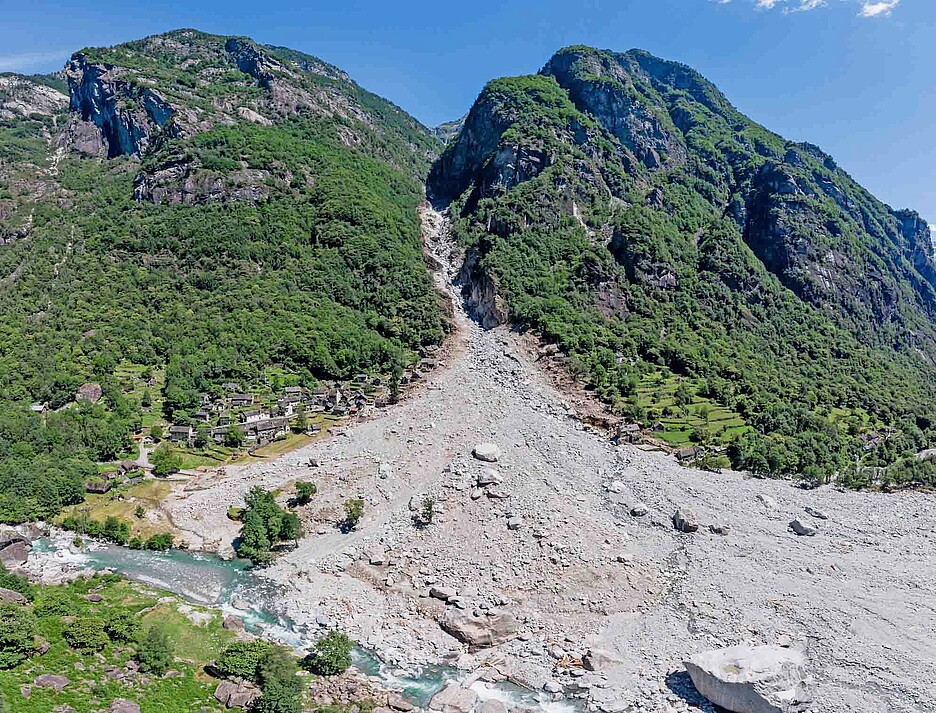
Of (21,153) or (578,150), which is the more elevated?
(578,150)

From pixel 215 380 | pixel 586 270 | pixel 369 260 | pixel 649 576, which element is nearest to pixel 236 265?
pixel 369 260

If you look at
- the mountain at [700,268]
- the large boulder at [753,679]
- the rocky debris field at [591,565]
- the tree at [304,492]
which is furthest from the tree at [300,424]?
the large boulder at [753,679]

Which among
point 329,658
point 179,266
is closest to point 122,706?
point 329,658

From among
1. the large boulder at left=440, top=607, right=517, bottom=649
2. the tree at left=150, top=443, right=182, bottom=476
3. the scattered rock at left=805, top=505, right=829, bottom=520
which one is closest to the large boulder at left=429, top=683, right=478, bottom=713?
the large boulder at left=440, top=607, right=517, bottom=649

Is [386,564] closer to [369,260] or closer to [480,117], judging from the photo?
[369,260]

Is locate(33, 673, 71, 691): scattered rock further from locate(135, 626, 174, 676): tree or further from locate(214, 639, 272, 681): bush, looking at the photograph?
locate(214, 639, 272, 681): bush

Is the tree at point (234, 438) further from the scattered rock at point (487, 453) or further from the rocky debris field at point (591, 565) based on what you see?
the scattered rock at point (487, 453)
